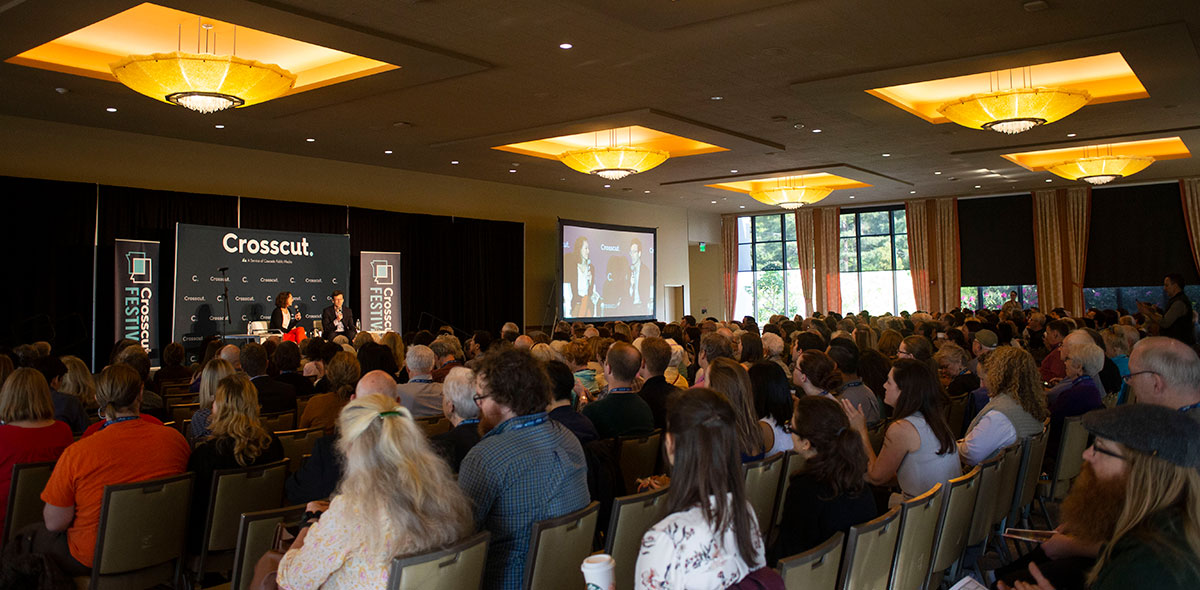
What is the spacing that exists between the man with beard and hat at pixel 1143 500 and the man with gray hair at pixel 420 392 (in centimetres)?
429

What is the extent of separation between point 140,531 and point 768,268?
21683 millimetres

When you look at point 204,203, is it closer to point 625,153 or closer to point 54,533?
point 625,153

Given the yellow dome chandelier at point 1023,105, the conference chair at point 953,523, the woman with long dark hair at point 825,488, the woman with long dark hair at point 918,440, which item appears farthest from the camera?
the yellow dome chandelier at point 1023,105

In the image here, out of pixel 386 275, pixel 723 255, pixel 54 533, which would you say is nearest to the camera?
pixel 54 533

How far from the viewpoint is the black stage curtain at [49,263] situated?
10.3m

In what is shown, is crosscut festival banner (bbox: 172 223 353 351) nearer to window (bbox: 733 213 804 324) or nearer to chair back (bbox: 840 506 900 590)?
chair back (bbox: 840 506 900 590)

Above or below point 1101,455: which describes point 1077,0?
above

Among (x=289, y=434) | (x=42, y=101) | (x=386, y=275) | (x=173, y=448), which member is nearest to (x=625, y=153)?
(x=386, y=275)

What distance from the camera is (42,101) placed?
9633 millimetres

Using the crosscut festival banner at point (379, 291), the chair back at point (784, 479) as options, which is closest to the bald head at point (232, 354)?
the chair back at point (784, 479)

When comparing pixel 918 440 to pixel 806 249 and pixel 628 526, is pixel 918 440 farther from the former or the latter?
pixel 806 249

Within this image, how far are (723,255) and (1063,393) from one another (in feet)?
61.9

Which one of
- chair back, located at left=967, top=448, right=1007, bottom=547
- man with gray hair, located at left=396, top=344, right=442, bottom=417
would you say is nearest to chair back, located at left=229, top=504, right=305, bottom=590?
man with gray hair, located at left=396, top=344, right=442, bottom=417

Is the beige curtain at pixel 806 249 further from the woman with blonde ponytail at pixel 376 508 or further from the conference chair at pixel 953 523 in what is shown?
the woman with blonde ponytail at pixel 376 508
